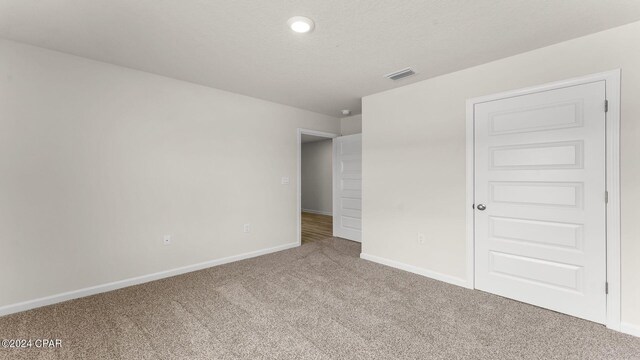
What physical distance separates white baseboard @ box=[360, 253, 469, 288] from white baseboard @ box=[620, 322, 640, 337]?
3.67 ft

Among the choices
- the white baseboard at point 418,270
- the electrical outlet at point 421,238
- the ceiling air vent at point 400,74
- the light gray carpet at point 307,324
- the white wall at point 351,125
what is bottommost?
the light gray carpet at point 307,324

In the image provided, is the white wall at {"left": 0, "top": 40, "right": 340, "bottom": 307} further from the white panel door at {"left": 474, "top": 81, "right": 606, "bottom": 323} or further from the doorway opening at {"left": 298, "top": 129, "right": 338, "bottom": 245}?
the doorway opening at {"left": 298, "top": 129, "right": 338, "bottom": 245}

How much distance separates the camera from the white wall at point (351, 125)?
5090 millimetres

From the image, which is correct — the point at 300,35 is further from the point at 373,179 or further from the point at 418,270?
the point at 418,270

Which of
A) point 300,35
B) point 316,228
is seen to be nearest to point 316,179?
point 316,228

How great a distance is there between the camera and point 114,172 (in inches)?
113

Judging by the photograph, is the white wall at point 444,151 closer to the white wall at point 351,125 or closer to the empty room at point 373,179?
the empty room at point 373,179

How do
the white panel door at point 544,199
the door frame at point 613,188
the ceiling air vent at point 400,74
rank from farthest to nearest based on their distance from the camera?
the ceiling air vent at point 400,74 → the white panel door at point 544,199 → the door frame at point 613,188

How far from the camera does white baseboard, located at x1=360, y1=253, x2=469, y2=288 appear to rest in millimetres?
2986

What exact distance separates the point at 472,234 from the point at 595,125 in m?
1.39

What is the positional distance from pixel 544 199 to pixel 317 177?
6.35m

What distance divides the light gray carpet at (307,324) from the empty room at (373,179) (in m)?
0.02

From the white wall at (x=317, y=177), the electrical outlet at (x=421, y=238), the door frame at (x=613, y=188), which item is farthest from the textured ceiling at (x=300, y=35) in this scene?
the white wall at (x=317, y=177)

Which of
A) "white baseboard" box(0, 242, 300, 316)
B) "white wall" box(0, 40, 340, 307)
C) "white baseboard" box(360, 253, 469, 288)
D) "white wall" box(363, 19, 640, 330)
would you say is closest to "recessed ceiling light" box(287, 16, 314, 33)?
"white wall" box(363, 19, 640, 330)
